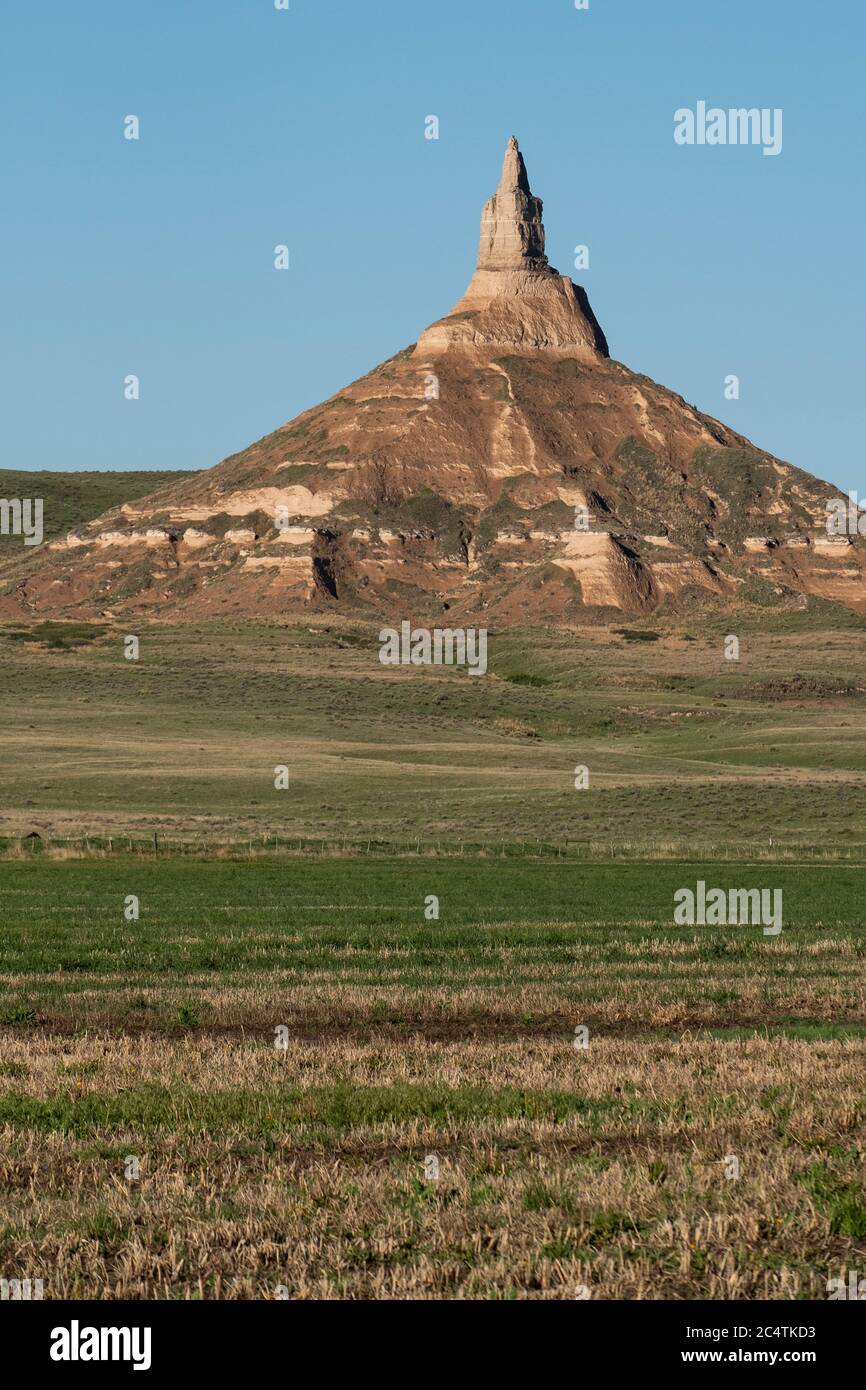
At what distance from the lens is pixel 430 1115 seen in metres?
12.3

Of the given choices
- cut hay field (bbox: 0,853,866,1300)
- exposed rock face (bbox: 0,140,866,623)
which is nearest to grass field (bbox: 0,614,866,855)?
exposed rock face (bbox: 0,140,866,623)

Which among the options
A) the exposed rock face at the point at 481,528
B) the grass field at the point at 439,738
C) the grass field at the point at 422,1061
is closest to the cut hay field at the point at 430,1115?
the grass field at the point at 422,1061

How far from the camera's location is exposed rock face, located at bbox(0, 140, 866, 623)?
167m

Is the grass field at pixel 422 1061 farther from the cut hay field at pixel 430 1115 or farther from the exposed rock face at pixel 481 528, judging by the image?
the exposed rock face at pixel 481 528

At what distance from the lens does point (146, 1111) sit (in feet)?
40.6

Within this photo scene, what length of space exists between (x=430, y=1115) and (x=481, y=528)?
169m

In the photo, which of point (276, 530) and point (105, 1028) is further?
point (276, 530)

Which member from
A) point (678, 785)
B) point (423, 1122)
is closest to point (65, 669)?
point (678, 785)

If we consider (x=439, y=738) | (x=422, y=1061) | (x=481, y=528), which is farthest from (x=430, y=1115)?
(x=481, y=528)

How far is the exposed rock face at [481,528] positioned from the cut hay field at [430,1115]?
138 metres

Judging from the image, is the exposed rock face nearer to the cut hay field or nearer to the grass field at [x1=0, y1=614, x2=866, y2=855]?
the grass field at [x1=0, y1=614, x2=866, y2=855]

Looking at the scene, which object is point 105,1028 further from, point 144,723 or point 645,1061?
point 144,723

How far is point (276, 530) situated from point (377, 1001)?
162 m

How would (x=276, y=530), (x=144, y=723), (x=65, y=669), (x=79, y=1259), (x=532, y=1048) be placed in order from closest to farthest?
(x=79, y=1259) < (x=532, y=1048) < (x=144, y=723) < (x=65, y=669) < (x=276, y=530)
